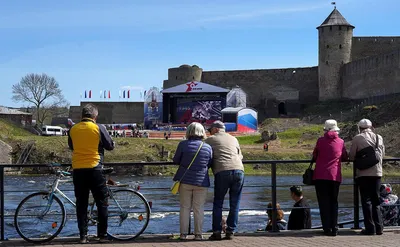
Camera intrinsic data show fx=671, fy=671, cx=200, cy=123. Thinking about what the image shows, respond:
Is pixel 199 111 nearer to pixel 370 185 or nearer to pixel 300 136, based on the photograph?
pixel 300 136

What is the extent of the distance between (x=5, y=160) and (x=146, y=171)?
32.4 ft

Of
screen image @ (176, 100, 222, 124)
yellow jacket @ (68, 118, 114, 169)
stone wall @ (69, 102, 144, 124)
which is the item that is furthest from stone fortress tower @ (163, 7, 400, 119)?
yellow jacket @ (68, 118, 114, 169)

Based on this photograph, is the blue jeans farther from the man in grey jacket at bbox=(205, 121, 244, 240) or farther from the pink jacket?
the pink jacket

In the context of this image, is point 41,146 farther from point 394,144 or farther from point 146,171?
point 394,144

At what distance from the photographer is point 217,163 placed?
8891mm

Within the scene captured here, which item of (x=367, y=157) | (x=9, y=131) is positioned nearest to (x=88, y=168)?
(x=367, y=157)

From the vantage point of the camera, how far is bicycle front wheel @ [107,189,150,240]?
29.0ft

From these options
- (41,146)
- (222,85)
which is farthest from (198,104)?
(41,146)

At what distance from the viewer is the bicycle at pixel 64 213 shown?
341 inches

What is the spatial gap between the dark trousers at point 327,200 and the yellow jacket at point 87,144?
9.69 feet

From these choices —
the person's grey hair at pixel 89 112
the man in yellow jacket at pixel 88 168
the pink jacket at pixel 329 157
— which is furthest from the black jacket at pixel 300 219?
the person's grey hair at pixel 89 112

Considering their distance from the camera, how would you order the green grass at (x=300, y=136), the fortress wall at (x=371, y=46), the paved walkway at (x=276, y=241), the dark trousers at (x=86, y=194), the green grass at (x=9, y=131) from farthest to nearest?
the fortress wall at (x=371, y=46)
the green grass at (x=300, y=136)
the green grass at (x=9, y=131)
the dark trousers at (x=86, y=194)
the paved walkway at (x=276, y=241)

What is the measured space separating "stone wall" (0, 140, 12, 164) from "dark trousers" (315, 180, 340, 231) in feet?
126

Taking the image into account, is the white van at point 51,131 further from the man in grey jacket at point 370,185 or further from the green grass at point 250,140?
the man in grey jacket at point 370,185
